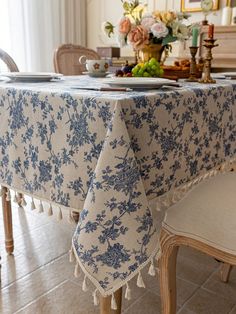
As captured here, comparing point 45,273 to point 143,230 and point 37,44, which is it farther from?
point 37,44

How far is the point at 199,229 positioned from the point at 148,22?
2.84 ft

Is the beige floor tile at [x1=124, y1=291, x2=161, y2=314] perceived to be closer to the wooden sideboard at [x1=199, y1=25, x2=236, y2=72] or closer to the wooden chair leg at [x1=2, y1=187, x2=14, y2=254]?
the wooden chair leg at [x1=2, y1=187, x2=14, y2=254]

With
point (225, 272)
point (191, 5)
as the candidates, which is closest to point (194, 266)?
point (225, 272)

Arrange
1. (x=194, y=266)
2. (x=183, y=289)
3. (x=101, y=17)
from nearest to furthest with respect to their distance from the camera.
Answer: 1. (x=183, y=289)
2. (x=194, y=266)
3. (x=101, y=17)

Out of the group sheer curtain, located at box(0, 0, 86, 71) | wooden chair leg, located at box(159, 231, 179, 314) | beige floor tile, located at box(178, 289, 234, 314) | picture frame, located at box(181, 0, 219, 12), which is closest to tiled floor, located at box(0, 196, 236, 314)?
beige floor tile, located at box(178, 289, 234, 314)

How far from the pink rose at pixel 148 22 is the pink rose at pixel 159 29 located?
0.06 feet

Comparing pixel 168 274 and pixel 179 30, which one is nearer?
pixel 168 274

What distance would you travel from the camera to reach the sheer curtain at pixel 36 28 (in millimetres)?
3420

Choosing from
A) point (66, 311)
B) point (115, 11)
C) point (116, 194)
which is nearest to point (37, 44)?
point (115, 11)

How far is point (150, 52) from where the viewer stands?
5.00 feet

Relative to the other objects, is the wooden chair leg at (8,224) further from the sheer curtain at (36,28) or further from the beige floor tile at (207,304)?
the sheer curtain at (36,28)

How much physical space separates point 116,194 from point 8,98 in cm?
50

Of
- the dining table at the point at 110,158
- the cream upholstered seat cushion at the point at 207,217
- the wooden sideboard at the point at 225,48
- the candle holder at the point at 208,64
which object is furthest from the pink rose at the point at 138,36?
the wooden sideboard at the point at 225,48

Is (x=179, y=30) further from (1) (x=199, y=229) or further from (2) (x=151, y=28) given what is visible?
(1) (x=199, y=229)
